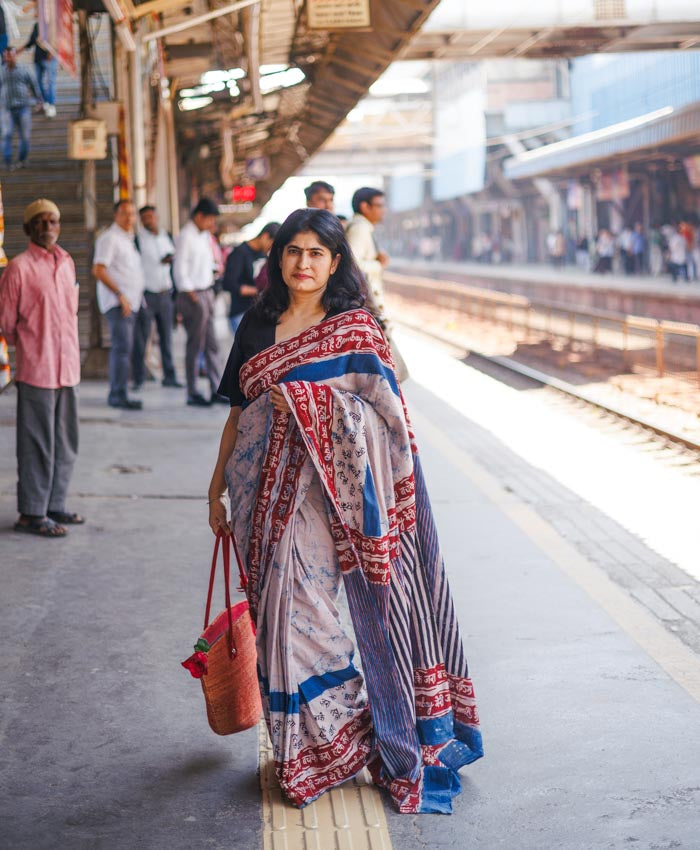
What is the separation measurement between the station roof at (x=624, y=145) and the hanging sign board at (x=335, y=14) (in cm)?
1685

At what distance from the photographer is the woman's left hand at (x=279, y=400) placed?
3311 millimetres

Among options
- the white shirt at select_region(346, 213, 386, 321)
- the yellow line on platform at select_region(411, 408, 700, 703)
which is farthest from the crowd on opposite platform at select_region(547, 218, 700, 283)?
the white shirt at select_region(346, 213, 386, 321)

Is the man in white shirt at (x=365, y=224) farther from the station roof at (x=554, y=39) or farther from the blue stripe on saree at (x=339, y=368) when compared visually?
the station roof at (x=554, y=39)

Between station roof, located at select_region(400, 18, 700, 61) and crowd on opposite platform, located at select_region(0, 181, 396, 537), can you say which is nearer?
crowd on opposite platform, located at select_region(0, 181, 396, 537)

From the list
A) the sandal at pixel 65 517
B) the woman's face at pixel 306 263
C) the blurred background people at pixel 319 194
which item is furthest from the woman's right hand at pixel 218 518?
the blurred background people at pixel 319 194

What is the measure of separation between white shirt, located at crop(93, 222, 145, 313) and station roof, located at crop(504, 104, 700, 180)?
19197 millimetres

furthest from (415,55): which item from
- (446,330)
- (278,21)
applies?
(278,21)

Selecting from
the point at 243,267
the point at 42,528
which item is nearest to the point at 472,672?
the point at 42,528

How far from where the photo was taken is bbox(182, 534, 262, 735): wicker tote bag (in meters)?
Result: 3.53

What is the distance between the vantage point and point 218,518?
3604 millimetres

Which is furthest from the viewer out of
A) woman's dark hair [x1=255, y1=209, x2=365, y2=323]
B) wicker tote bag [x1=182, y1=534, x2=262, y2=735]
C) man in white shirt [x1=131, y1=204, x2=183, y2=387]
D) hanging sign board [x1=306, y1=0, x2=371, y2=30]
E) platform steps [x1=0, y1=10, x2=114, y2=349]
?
platform steps [x1=0, y1=10, x2=114, y2=349]

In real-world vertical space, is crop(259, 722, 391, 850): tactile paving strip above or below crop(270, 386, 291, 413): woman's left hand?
below

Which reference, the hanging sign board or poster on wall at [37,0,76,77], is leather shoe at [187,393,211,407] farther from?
the hanging sign board

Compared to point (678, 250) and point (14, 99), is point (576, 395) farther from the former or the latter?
point (678, 250)
